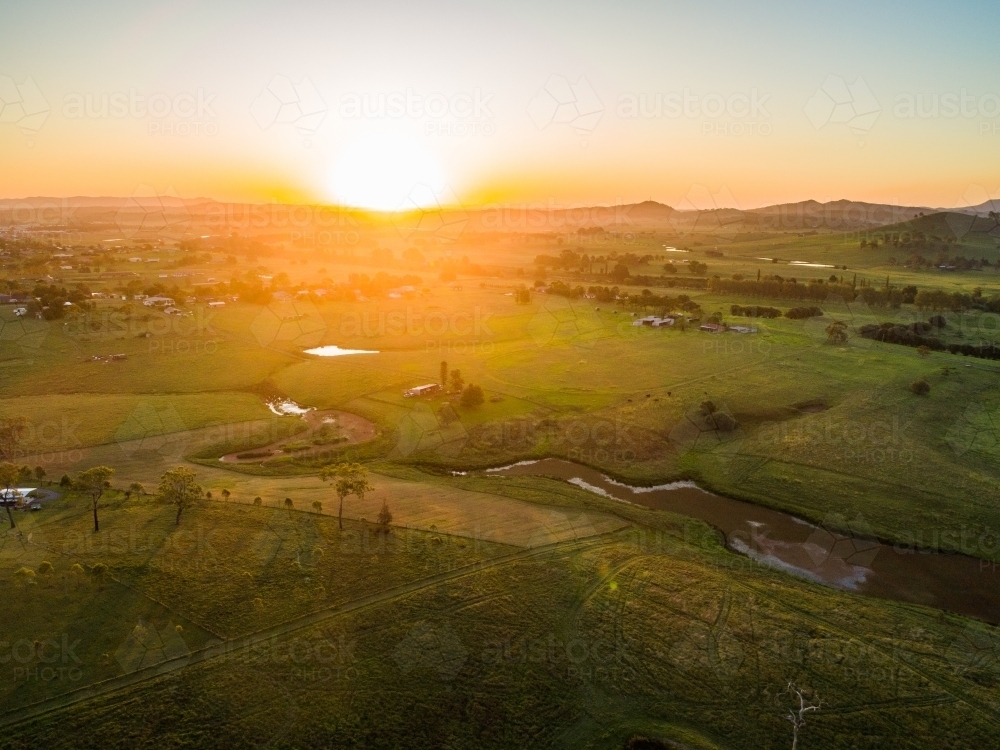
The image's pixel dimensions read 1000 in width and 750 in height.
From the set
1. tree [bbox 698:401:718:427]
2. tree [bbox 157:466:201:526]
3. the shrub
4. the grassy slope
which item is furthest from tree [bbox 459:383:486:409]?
the shrub

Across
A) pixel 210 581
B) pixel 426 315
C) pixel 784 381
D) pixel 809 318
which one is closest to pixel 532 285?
pixel 426 315

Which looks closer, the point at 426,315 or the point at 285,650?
the point at 285,650

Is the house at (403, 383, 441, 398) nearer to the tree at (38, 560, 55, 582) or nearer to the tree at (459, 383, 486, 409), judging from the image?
the tree at (459, 383, 486, 409)

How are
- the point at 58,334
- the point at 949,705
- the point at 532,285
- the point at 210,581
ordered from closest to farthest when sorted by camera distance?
the point at 949,705 < the point at 210,581 < the point at 58,334 < the point at 532,285

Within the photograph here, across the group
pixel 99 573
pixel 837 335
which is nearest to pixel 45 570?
pixel 99 573

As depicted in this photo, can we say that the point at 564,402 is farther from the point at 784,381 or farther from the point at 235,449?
the point at 235,449

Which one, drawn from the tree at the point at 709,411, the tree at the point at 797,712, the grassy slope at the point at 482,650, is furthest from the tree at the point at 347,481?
the tree at the point at 709,411

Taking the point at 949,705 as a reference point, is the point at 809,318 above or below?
above
